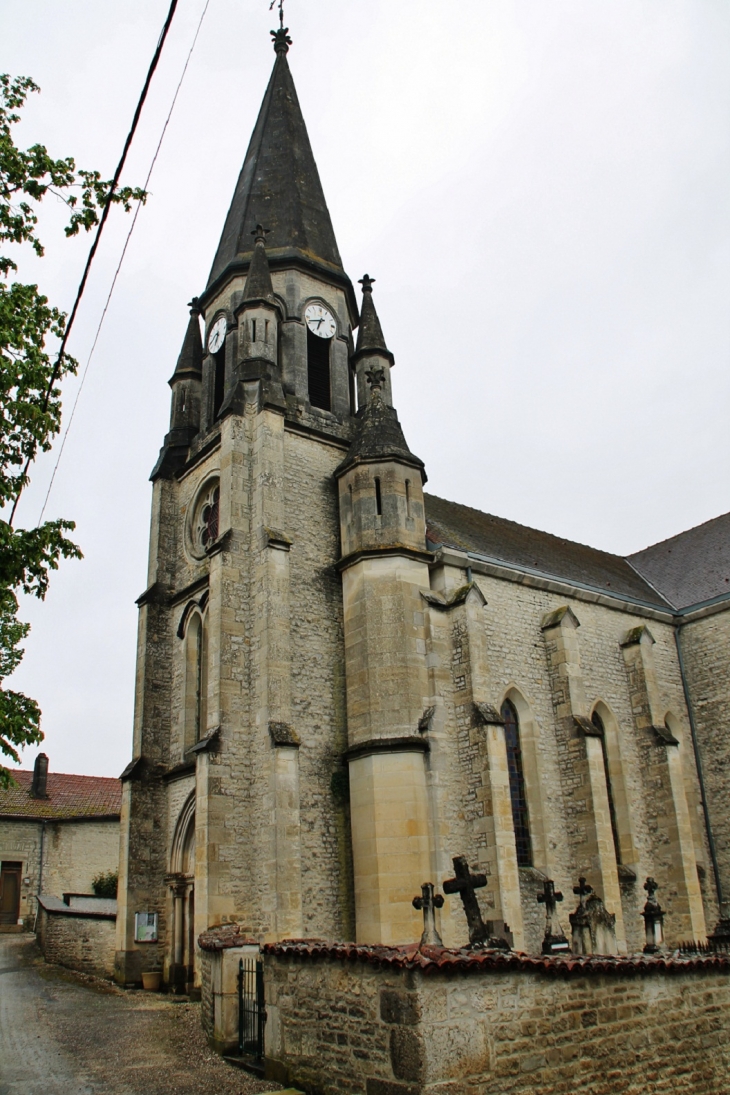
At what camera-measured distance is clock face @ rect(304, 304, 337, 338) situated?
23.9m

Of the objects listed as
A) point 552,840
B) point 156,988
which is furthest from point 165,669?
point 552,840

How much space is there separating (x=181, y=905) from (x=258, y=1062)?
9.21 m

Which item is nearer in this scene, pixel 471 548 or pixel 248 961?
pixel 248 961

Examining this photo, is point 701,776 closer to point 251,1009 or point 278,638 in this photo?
point 278,638

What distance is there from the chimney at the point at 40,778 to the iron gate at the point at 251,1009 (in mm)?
24961

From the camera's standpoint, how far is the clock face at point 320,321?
78.5 feet

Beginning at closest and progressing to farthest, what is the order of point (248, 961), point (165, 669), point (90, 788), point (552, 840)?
point (248, 961) < point (552, 840) < point (165, 669) < point (90, 788)

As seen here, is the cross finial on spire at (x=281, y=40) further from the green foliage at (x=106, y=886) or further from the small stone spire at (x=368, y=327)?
the green foliage at (x=106, y=886)

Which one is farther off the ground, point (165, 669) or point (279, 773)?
point (165, 669)

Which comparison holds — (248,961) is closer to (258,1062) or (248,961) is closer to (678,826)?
(258,1062)

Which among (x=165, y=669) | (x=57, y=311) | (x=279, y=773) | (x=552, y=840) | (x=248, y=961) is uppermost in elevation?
(x=57, y=311)

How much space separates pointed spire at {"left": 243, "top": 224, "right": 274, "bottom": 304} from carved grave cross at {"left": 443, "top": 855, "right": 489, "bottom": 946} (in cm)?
1557

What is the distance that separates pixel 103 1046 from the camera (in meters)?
11.5

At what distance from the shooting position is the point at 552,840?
19.7 metres
